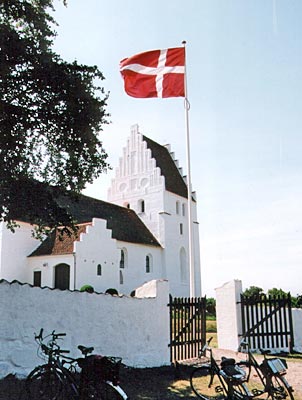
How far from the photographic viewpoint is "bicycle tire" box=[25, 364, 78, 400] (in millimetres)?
6836

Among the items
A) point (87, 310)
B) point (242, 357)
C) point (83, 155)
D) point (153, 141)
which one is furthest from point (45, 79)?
point (153, 141)

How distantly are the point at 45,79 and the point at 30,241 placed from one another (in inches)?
972

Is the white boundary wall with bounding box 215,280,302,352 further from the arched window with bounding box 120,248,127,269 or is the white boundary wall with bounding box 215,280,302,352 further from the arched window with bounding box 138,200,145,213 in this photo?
the arched window with bounding box 138,200,145,213

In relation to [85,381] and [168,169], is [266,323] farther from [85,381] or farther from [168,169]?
[168,169]

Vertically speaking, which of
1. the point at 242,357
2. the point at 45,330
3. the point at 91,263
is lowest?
the point at 242,357

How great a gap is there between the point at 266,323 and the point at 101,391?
9691 millimetres

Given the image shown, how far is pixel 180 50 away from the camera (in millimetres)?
20281

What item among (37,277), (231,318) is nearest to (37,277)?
(37,277)

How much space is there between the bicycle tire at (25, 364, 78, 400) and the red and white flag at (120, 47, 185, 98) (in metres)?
14.1

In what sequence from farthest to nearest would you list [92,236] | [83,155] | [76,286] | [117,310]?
[92,236] → [76,286] → [83,155] → [117,310]

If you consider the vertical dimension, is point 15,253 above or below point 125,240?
below

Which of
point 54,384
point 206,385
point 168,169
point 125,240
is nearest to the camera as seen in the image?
point 54,384

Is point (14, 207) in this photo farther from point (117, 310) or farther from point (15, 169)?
point (117, 310)

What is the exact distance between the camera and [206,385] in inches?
367
